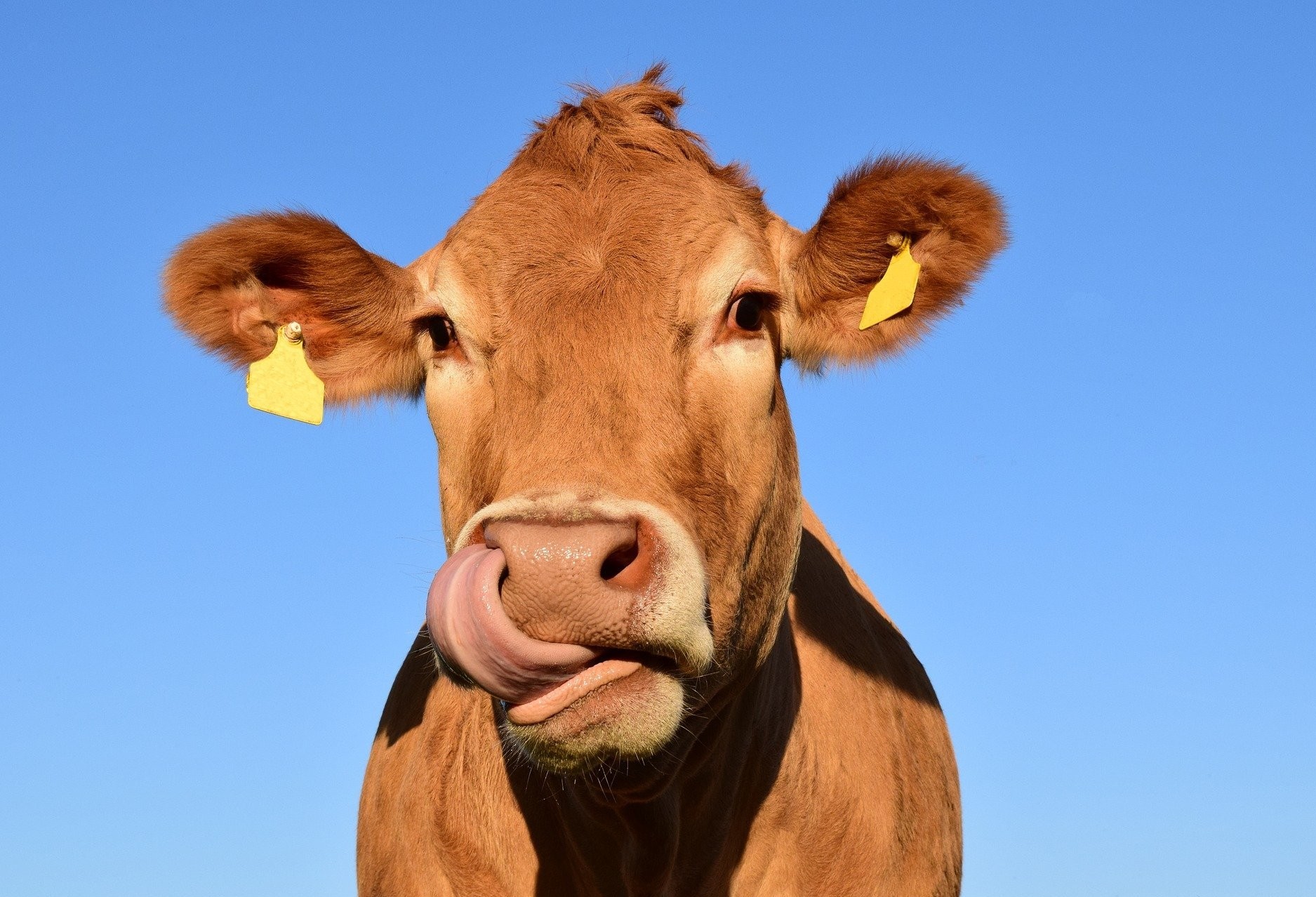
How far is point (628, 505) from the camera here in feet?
11.0

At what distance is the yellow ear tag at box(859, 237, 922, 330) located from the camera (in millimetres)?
4930

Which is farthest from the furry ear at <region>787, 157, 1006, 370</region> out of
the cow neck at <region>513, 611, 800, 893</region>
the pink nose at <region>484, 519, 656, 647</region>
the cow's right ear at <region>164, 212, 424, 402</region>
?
the pink nose at <region>484, 519, 656, 647</region>

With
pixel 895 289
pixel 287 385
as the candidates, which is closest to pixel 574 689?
pixel 895 289

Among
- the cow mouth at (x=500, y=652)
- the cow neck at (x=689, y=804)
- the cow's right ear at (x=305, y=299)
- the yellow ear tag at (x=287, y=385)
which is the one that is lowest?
the cow neck at (x=689, y=804)

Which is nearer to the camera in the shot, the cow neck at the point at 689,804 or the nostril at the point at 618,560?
the nostril at the point at 618,560

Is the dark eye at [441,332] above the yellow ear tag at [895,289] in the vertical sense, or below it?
below

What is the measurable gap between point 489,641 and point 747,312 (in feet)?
5.17

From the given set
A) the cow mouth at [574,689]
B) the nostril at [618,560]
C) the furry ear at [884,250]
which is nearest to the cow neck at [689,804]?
the cow mouth at [574,689]

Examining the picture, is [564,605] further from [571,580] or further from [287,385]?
[287,385]

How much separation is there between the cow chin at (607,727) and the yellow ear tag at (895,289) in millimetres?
1937

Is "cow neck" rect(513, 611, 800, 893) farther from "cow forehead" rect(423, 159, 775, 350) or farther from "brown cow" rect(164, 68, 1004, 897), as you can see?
"cow forehead" rect(423, 159, 775, 350)

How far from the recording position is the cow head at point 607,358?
3.27 meters

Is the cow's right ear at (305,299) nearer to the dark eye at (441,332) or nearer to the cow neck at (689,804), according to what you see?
the dark eye at (441,332)

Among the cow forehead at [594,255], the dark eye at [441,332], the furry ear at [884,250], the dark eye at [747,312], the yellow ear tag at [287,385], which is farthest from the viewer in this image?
the yellow ear tag at [287,385]
